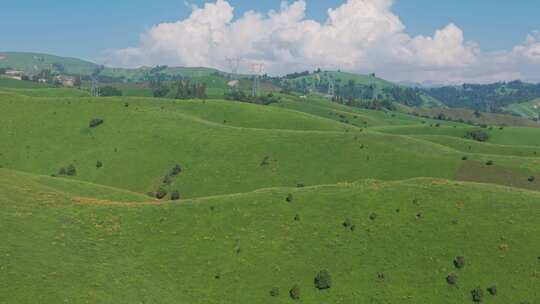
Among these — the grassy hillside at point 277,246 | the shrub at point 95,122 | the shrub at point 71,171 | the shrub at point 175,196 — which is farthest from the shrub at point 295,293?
the shrub at point 95,122

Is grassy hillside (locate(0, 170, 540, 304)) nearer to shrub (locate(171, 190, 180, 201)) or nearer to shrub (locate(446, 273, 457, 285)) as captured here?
shrub (locate(446, 273, 457, 285))

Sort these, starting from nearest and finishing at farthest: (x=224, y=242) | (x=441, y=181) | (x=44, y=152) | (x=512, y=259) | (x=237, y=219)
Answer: (x=512, y=259) → (x=224, y=242) → (x=237, y=219) → (x=441, y=181) → (x=44, y=152)

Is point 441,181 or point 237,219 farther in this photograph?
point 441,181

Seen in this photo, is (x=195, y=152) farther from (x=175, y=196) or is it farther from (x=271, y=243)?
(x=271, y=243)

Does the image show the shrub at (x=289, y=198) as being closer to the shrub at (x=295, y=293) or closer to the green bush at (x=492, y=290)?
the shrub at (x=295, y=293)

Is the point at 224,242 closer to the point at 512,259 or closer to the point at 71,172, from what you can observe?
the point at 512,259

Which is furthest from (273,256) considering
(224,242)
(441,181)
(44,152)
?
(44,152)

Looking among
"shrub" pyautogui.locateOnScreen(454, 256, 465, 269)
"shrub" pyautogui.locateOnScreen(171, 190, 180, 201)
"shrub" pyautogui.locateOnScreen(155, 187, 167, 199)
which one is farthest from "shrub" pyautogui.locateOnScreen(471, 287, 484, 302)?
"shrub" pyautogui.locateOnScreen(155, 187, 167, 199)
